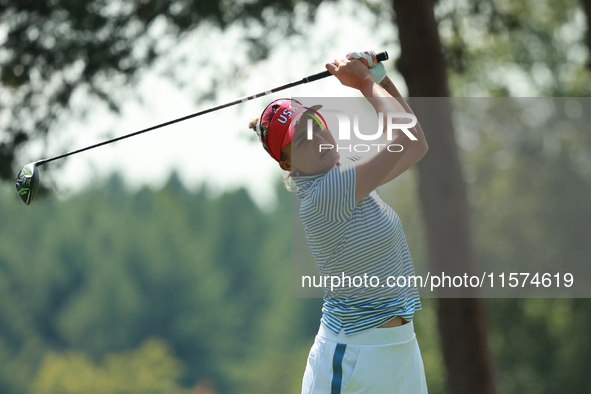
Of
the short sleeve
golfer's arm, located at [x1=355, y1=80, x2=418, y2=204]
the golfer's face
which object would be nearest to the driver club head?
the golfer's face

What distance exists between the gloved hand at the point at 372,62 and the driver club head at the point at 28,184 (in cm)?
182

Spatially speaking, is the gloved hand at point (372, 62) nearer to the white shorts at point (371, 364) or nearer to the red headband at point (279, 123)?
the red headband at point (279, 123)

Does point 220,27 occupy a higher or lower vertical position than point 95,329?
higher

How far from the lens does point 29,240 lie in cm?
3734

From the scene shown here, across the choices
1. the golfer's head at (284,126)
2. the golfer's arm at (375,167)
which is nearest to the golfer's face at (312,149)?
the golfer's head at (284,126)

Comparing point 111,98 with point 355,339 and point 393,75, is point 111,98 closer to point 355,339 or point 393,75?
point 393,75

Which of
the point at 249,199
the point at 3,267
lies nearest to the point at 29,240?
the point at 3,267

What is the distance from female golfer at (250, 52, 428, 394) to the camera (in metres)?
1.90

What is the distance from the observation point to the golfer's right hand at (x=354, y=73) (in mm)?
2070

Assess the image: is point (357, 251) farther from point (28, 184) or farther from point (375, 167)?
point (28, 184)

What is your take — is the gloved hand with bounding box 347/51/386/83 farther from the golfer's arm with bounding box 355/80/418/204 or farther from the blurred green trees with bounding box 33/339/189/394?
the blurred green trees with bounding box 33/339/189/394

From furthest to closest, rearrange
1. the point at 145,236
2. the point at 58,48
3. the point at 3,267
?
the point at 145,236, the point at 3,267, the point at 58,48

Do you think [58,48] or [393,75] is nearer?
[58,48]

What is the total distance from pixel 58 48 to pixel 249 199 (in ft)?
127
